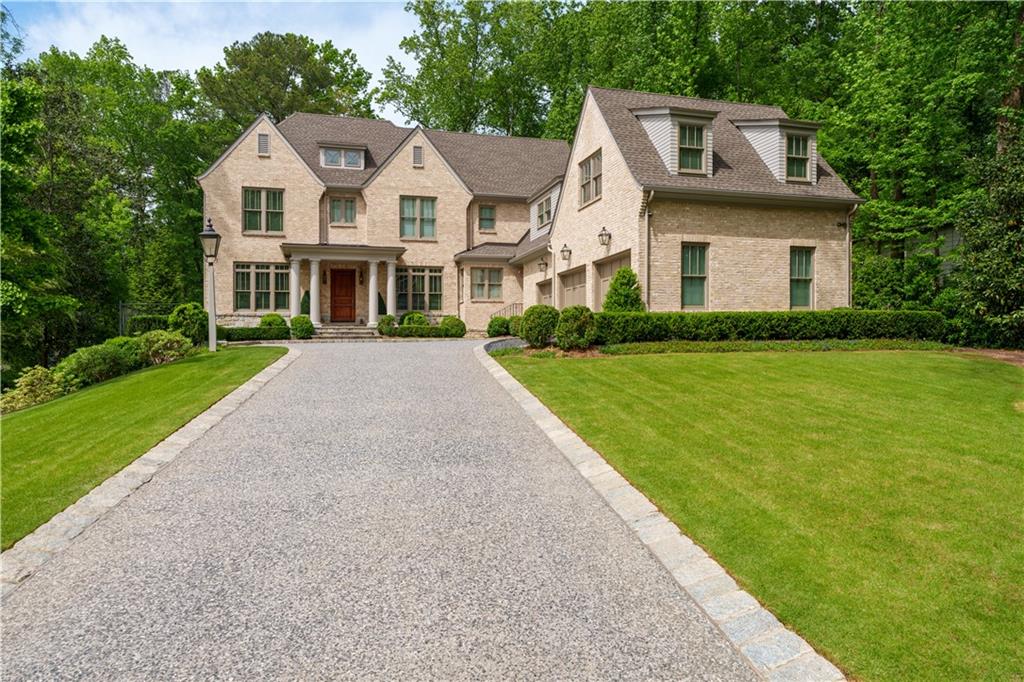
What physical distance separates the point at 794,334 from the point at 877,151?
1382cm

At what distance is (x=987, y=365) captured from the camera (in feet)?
42.1

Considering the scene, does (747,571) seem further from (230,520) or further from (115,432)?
(115,432)

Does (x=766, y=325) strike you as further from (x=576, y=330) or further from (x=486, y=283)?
(x=486, y=283)

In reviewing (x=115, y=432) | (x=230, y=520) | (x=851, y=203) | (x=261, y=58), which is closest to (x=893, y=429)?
(x=230, y=520)

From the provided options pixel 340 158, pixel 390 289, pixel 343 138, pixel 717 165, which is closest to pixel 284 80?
pixel 343 138

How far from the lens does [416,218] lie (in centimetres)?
2870

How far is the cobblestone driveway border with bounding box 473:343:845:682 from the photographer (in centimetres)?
316

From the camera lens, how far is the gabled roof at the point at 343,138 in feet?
93.8

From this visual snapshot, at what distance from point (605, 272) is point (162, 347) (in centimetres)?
1354

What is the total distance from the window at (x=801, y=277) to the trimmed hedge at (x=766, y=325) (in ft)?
5.96

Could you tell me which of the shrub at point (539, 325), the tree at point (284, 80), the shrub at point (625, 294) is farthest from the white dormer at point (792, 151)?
the tree at point (284, 80)

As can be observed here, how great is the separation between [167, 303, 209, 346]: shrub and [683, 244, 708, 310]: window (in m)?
15.7

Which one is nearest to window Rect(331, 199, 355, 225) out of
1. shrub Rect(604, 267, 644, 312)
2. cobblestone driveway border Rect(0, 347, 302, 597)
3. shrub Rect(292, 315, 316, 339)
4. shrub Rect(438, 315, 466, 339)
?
shrub Rect(292, 315, 316, 339)

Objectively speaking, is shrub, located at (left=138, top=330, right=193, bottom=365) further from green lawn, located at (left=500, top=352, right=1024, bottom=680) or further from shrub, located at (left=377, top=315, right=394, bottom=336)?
green lawn, located at (left=500, top=352, right=1024, bottom=680)
